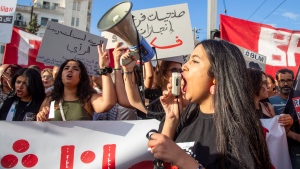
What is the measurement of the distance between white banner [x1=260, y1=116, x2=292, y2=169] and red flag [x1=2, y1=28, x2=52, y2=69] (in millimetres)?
5049

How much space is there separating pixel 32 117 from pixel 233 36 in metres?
3.37

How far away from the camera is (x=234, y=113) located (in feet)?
4.41

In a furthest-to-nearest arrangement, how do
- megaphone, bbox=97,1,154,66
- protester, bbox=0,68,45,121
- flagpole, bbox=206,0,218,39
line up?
flagpole, bbox=206,0,218,39 < protester, bbox=0,68,45,121 < megaphone, bbox=97,1,154,66

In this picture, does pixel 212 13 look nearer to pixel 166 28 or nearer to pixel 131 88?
pixel 166 28

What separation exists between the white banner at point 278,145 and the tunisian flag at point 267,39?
8.88 feet

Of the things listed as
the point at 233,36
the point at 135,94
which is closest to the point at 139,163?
the point at 135,94

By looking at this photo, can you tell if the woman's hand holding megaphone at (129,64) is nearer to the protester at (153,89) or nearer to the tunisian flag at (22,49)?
the protester at (153,89)

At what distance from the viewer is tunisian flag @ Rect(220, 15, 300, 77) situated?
4.69m

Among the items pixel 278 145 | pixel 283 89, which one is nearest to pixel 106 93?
pixel 278 145

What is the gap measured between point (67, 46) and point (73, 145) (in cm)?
149

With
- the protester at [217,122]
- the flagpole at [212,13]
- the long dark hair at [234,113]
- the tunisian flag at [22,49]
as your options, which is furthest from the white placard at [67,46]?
the tunisian flag at [22,49]

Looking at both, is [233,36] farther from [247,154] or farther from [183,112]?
[247,154]

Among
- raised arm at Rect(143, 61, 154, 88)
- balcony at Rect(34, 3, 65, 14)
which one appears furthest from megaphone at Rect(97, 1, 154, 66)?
balcony at Rect(34, 3, 65, 14)

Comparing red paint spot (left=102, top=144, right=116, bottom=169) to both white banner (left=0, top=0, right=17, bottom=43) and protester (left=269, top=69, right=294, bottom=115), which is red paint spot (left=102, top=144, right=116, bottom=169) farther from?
white banner (left=0, top=0, right=17, bottom=43)
